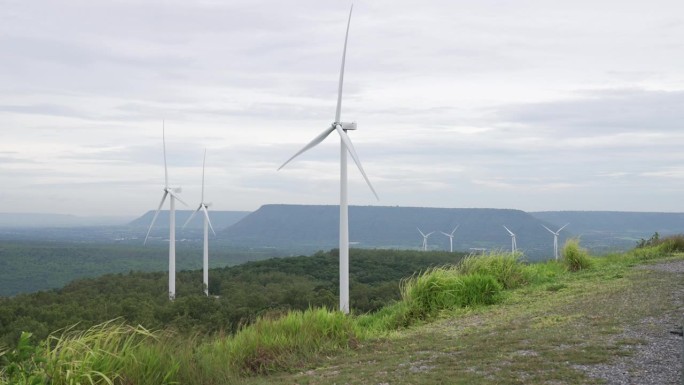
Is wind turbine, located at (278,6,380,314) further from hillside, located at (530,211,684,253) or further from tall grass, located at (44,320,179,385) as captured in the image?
hillside, located at (530,211,684,253)

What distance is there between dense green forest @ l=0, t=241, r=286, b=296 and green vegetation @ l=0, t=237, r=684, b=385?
9122 centimetres

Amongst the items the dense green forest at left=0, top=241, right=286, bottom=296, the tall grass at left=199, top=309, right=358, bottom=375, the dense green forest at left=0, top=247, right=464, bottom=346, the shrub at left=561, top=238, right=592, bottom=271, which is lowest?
the dense green forest at left=0, top=241, right=286, bottom=296

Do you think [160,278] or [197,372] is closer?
[197,372]

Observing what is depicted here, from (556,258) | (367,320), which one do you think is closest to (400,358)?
(367,320)

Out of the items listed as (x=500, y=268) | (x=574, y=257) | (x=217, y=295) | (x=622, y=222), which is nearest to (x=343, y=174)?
(x=500, y=268)

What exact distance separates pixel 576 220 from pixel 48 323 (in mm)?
155575

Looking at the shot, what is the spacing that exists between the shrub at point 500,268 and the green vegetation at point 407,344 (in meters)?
0.96

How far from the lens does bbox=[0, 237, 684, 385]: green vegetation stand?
831 centimetres

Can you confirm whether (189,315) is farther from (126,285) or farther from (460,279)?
(126,285)

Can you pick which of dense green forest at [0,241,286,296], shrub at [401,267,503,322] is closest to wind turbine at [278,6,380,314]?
shrub at [401,267,503,322]

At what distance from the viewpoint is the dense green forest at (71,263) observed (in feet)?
340

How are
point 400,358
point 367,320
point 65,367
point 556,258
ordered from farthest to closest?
point 556,258 → point 367,320 → point 400,358 → point 65,367

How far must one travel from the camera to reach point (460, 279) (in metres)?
15.4

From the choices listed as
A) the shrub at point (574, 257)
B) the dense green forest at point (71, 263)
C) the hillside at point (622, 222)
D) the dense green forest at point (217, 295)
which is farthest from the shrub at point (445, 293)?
the hillside at point (622, 222)
